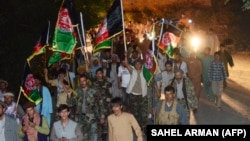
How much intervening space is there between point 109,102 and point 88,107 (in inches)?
25.4

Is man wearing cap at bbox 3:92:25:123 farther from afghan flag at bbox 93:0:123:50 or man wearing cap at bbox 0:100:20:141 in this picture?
afghan flag at bbox 93:0:123:50

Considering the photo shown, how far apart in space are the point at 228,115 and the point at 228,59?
2.75 meters

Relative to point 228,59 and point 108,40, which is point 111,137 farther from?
point 228,59

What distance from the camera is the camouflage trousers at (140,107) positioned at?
1220 centimetres

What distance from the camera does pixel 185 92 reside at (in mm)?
11383

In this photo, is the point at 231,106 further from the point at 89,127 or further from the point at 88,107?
the point at 88,107

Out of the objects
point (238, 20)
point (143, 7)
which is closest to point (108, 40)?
point (238, 20)

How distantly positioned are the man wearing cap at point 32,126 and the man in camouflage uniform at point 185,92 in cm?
351

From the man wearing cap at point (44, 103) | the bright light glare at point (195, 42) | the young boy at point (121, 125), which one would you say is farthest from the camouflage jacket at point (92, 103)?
the bright light glare at point (195, 42)

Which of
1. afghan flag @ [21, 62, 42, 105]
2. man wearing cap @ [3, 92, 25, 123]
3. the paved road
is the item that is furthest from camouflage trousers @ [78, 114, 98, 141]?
the paved road

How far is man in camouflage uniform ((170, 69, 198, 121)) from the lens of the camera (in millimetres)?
11359

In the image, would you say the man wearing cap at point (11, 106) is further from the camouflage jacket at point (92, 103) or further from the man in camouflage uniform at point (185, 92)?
the man in camouflage uniform at point (185, 92)

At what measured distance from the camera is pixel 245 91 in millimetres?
17891

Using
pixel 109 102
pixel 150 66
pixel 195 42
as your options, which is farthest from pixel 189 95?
pixel 195 42
